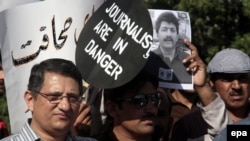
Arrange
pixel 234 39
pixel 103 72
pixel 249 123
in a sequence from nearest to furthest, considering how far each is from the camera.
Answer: pixel 249 123 < pixel 103 72 < pixel 234 39

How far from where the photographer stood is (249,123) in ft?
10.9

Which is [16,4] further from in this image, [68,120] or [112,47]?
[68,120]

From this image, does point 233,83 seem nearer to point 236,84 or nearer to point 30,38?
point 236,84

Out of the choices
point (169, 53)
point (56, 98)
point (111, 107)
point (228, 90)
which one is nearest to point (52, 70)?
point (56, 98)

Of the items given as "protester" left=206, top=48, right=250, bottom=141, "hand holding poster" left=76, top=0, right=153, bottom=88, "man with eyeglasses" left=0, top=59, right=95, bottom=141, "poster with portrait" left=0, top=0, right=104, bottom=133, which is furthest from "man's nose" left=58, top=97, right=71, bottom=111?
"protester" left=206, top=48, right=250, bottom=141

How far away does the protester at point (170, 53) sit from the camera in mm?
4199

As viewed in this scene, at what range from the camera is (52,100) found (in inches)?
138

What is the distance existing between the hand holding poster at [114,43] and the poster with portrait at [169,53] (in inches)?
14.4

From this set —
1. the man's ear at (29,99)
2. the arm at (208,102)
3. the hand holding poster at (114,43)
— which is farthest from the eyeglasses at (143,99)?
the man's ear at (29,99)

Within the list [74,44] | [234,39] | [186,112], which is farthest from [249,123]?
[234,39]

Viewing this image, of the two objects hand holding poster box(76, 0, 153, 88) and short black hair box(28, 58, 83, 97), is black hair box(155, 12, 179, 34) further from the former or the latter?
short black hair box(28, 58, 83, 97)

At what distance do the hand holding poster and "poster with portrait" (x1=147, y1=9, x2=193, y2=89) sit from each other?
1.20 feet

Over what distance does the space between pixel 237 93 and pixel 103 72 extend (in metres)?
0.81

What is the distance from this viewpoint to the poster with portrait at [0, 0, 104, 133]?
387cm
